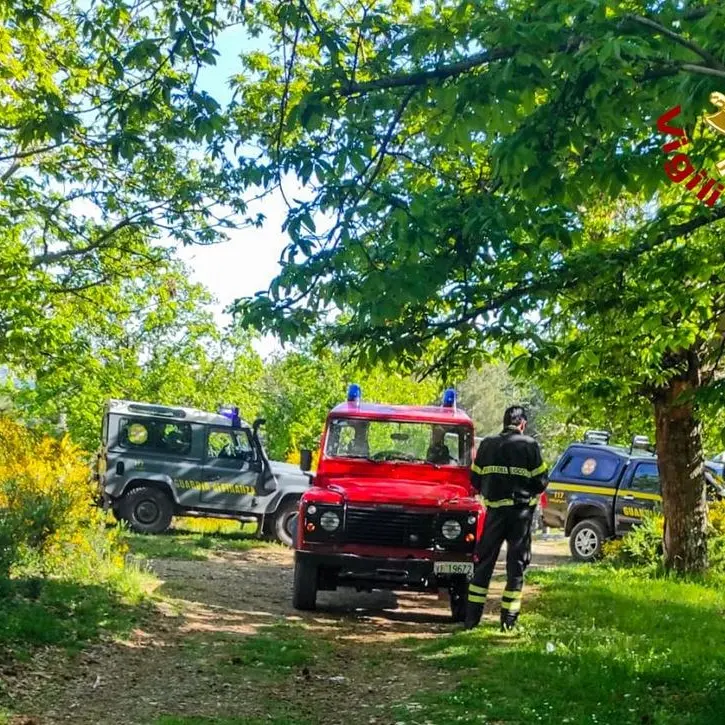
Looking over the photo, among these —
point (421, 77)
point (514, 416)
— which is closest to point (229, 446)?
point (514, 416)

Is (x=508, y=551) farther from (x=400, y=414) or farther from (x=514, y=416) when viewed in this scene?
(x=400, y=414)

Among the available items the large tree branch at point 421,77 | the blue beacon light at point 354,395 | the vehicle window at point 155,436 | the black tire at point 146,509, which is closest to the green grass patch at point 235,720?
the large tree branch at point 421,77

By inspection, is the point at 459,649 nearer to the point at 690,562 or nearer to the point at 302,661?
the point at 302,661

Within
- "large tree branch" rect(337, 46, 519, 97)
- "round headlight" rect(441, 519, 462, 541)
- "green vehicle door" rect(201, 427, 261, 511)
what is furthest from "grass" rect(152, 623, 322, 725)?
"green vehicle door" rect(201, 427, 261, 511)

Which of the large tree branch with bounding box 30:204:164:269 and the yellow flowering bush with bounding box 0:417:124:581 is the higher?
the large tree branch with bounding box 30:204:164:269

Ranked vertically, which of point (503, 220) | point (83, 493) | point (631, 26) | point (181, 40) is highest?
point (181, 40)

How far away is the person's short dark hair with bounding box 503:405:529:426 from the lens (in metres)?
9.11

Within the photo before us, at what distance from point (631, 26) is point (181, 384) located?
1197 inches

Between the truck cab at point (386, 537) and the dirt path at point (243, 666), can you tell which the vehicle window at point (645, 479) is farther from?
the truck cab at point (386, 537)

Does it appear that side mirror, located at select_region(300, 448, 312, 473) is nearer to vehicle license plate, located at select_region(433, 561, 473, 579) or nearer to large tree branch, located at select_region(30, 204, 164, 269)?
vehicle license plate, located at select_region(433, 561, 473, 579)

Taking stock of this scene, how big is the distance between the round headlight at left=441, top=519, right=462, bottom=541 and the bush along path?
930 millimetres

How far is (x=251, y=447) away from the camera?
18516 millimetres

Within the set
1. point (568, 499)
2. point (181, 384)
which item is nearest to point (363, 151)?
point (568, 499)

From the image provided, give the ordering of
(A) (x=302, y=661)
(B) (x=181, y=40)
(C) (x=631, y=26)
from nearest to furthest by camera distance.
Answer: (C) (x=631, y=26)
(B) (x=181, y=40)
(A) (x=302, y=661)
